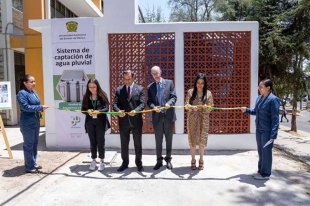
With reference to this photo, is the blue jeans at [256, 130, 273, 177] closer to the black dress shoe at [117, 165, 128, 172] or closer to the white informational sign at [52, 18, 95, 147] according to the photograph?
the black dress shoe at [117, 165, 128, 172]

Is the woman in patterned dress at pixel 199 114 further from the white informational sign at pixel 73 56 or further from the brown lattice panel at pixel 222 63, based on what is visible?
the white informational sign at pixel 73 56

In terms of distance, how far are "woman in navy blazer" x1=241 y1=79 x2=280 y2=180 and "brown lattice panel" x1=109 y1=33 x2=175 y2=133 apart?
2.43 m

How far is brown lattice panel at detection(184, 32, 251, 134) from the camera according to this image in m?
6.50

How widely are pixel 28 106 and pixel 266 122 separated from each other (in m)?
3.88

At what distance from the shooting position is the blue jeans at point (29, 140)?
497cm

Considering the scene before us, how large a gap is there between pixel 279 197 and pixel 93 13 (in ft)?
47.8

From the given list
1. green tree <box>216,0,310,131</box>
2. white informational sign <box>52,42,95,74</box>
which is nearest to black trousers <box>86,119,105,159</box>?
white informational sign <box>52,42,95,74</box>

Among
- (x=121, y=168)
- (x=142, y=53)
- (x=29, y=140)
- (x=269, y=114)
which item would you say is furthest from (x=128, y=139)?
(x=269, y=114)

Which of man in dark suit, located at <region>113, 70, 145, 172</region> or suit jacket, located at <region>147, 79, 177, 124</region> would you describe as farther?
suit jacket, located at <region>147, 79, 177, 124</region>

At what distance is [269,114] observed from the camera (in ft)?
15.1

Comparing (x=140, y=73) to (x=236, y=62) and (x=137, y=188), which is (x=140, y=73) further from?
(x=137, y=188)

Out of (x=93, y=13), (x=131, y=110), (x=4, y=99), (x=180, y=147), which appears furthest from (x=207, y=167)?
(x=93, y=13)

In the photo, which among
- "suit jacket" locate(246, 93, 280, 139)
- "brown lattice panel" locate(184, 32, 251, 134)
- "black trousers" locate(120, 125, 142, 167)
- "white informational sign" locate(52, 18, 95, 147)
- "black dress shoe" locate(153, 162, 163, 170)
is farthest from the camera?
"white informational sign" locate(52, 18, 95, 147)

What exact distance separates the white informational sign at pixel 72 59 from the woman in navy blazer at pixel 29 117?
1.60 metres
